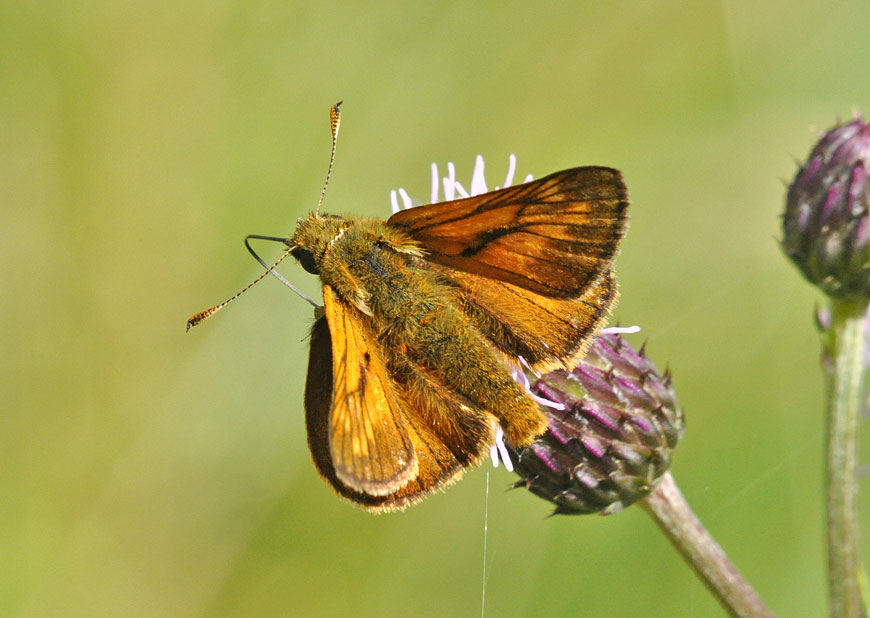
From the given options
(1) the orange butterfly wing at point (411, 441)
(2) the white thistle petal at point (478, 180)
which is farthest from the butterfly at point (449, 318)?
(2) the white thistle petal at point (478, 180)

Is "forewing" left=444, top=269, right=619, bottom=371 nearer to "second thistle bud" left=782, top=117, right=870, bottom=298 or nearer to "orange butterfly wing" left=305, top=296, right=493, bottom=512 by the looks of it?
"orange butterfly wing" left=305, top=296, right=493, bottom=512

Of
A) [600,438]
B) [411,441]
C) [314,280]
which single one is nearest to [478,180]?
[600,438]

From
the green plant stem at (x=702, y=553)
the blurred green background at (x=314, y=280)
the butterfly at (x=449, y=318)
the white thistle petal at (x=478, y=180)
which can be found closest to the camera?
the butterfly at (x=449, y=318)

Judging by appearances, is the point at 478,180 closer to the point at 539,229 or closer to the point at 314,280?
the point at 539,229

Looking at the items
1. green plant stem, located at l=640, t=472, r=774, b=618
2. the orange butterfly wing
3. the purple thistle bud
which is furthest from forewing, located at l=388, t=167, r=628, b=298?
green plant stem, located at l=640, t=472, r=774, b=618

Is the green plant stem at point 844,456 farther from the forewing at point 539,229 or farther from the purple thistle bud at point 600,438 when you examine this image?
the forewing at point 539,229

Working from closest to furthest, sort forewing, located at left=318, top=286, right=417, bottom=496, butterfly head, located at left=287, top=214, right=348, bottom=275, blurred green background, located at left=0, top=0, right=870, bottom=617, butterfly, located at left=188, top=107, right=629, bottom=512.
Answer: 1. forewing, located at left=318, top=286, right=417, bottom=496
2. butterfly, located at left=188, top=107, right=629, bottom=512
3. butterfly head, located at left=287, top=214, right=348, bottom=275
4. blurred green background, located at left=0, top=0, right=870, bottom=617
